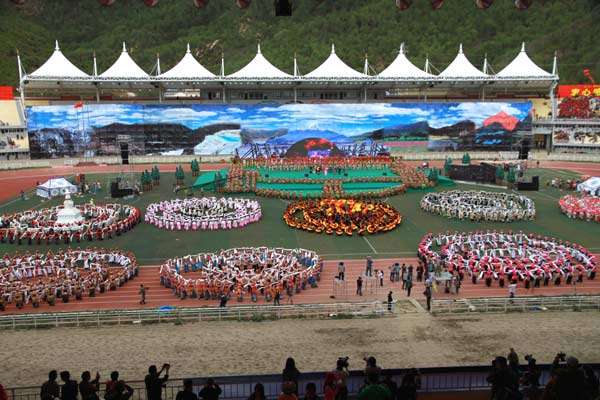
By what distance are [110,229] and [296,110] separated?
44994 mm

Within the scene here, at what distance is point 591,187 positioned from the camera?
41.0 meters

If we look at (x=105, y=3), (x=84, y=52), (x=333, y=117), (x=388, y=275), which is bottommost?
(x=388, y=275)

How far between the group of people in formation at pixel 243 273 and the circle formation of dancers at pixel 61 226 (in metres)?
7.73

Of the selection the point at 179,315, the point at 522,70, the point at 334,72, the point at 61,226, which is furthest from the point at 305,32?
the point at 179,315

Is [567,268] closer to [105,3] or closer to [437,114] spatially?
[105,3]

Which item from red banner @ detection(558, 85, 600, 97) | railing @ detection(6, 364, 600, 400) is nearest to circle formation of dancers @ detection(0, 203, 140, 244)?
railing @ detection(6, 364, 600, 400)

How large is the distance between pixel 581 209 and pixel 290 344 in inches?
1045

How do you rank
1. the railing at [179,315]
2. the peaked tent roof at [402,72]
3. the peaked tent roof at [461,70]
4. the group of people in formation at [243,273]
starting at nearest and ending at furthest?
1. the railing at [179,315]
2. the group of people in formation at [243,273]
3. the peaked tent roof at [402,72]
4. the peaked tent roof at [461,70]

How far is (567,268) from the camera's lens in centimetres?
2195

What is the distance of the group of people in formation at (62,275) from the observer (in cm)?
1948

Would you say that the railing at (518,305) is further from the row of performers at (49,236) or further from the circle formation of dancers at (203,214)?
the row of performers at (49,236)

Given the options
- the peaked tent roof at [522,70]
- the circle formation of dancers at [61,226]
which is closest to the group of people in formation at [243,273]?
the circle formation of dancers at [61,226]

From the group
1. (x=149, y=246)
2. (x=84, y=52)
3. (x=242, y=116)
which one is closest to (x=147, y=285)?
(x=149, y=246)

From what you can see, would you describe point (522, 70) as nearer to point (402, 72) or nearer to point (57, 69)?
point (402, 72)
